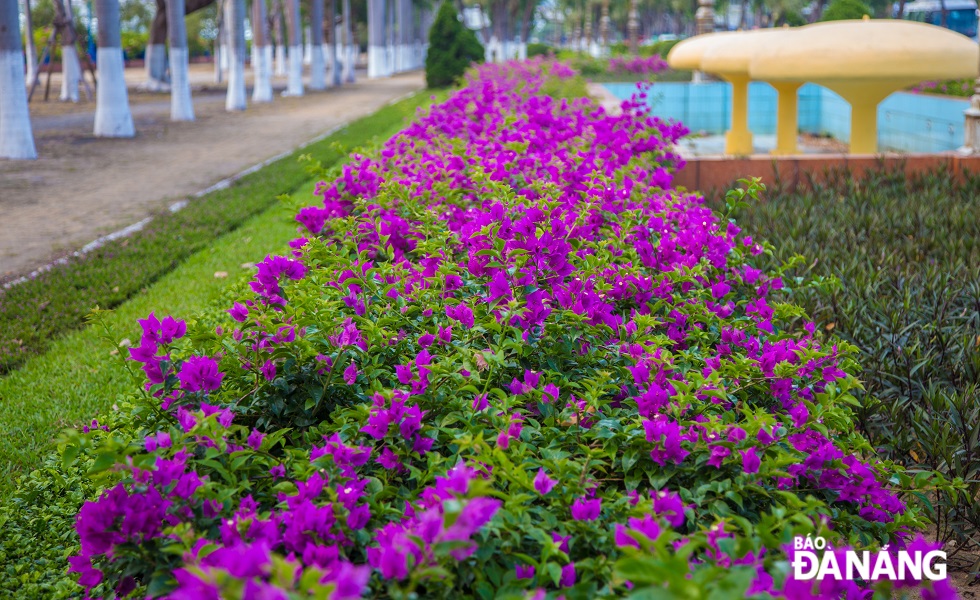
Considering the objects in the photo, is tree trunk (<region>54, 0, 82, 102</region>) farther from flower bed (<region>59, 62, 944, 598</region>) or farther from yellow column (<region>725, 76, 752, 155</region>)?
flower bed (<region>59, 62, 944, 598</region>)

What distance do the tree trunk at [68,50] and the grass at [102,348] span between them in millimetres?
14629

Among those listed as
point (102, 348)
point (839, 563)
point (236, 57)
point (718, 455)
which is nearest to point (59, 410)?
point (102, 348)

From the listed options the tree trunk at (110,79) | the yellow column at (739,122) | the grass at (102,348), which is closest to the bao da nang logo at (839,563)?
the grass at (102,348)

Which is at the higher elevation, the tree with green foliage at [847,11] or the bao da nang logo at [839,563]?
the tree with green foliage at [847,11]

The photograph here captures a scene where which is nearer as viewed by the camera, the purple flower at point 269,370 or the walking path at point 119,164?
the purple flower at point 269,370

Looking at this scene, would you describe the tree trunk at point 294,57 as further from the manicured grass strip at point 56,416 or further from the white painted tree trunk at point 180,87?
the manicured grass strip at point 56,416

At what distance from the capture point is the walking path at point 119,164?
8.54m

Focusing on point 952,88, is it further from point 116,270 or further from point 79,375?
point 79,375

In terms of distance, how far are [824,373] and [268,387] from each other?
4.70 ft

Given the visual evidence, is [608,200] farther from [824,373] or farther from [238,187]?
[238,187]

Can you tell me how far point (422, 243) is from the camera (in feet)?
11.0

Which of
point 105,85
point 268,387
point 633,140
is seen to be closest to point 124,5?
point 105,85

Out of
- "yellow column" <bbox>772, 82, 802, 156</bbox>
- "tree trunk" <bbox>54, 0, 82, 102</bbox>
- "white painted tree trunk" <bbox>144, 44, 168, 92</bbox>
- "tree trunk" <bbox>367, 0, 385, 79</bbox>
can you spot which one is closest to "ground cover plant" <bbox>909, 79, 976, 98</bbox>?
"yellow column" <bbox>772, 82, 802, 156</bbox>

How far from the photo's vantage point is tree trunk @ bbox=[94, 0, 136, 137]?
15.9 metres
